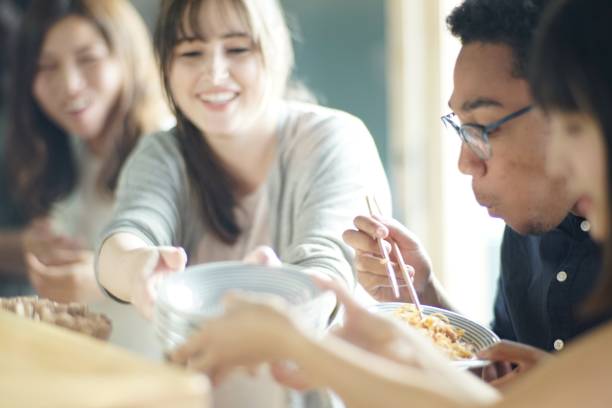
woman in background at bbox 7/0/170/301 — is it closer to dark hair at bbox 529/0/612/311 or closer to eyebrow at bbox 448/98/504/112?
eyebrow at bbox 448/98/504/112

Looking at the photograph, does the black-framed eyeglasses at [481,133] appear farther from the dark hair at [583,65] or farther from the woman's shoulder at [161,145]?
the woman's shoulder at [161,145]

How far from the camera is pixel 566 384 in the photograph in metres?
0.79

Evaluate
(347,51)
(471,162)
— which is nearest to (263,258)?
(471,162)

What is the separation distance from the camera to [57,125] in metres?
2.59

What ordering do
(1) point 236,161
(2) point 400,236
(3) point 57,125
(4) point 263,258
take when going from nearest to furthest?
(4) point 263,258, (2) point 400,236, (1) point 236,161, (3) point 57,125

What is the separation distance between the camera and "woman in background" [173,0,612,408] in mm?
803

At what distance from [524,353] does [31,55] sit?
6.01 feet

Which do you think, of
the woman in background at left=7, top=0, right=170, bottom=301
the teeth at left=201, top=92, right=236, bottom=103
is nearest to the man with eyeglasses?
the teeth at left=201, top=92, right=236, bottom=103

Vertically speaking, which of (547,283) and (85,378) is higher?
(85,378)

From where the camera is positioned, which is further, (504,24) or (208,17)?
(208,17)

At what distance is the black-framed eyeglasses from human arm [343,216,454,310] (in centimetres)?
21

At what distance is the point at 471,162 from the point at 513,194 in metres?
0.09

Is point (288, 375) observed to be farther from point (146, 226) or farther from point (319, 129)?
point (319, 129)

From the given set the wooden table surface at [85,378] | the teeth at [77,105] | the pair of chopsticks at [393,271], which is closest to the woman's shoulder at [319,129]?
the pair of chopsticks at [393,271]
